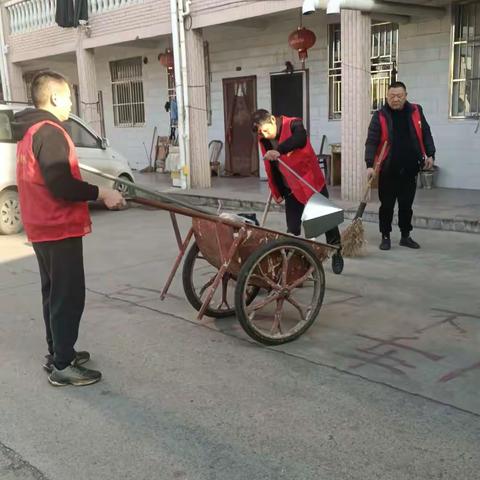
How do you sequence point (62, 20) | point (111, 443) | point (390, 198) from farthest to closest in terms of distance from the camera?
point (62, 20)
point (390, 198)
point (111, 443)

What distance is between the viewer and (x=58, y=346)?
12.1ft

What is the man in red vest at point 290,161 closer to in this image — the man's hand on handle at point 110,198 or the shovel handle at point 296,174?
the shovel handle at point 296,174

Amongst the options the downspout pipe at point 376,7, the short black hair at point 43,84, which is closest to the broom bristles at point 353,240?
the downspout pipe at point 376,7

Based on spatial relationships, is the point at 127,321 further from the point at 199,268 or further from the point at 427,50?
the point at 427,50

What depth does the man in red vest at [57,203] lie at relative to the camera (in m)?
3.38

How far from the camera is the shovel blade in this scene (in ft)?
15.4

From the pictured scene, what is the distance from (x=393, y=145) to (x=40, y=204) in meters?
4.46

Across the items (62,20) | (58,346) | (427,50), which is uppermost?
(62,20)

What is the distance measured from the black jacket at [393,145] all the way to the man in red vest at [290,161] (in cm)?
131

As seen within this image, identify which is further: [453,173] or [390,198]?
[453,173]

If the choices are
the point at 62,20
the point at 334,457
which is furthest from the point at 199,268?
the point at 62,20

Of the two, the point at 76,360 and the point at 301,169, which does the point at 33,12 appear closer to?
the point at 301,169

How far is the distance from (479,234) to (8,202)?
668cm

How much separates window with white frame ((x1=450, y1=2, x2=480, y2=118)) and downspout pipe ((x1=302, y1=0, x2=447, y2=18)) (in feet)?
1.17
